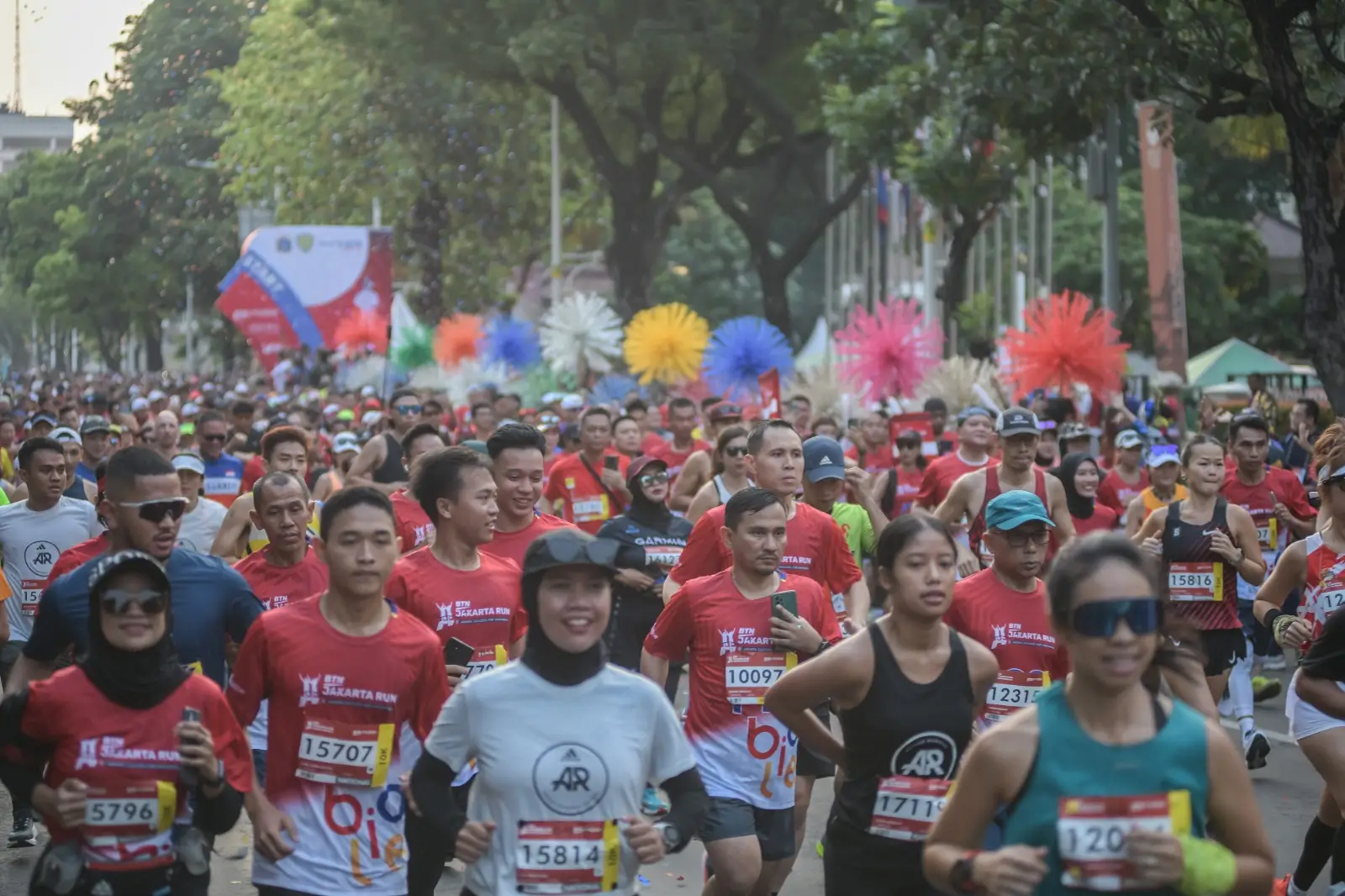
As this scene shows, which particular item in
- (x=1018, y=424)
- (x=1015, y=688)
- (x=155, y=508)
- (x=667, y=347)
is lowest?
(x=1015, y=688)

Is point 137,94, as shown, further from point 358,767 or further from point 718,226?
point 358,767

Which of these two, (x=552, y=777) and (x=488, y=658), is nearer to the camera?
(x=552, y=777)

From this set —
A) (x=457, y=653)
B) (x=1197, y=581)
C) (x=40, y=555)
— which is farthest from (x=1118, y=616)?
(x=40, y=555)

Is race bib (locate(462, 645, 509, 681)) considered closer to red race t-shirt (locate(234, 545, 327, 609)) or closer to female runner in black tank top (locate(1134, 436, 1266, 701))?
red race t-shirt (locate(234, 545, 327, 609))

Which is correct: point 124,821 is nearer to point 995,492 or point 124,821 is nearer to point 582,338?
point 995,492

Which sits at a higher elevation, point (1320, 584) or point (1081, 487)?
point (1081, 487)

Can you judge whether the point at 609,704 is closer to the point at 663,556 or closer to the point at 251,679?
the point at 251,679

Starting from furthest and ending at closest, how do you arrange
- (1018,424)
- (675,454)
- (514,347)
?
(514,347), (675,454), (1018,424)

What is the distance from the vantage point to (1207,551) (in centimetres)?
1052

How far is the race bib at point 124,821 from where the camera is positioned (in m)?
5.21

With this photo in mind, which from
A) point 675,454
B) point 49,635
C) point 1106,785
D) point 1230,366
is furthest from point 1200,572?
point 1230,366

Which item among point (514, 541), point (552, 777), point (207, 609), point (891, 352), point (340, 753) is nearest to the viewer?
point (552, 777)

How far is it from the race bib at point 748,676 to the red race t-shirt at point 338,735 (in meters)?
1.72

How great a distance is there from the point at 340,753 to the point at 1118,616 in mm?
2485
